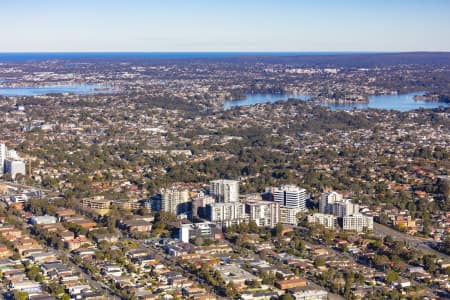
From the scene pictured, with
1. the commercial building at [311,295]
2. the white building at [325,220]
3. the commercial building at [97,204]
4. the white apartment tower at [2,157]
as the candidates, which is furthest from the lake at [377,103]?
the commercial building at [311,295]

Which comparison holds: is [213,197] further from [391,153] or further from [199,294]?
[391,153]

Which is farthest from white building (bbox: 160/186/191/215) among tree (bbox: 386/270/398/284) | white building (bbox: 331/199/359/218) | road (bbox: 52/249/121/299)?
tree (bbox: 386/270/398/284)

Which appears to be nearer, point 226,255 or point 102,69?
point 226,255

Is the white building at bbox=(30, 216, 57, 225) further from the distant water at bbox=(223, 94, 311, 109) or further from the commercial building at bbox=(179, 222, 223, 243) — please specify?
the distant water at bbox=(223, 94, 311, 109)

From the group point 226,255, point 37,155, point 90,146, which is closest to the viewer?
point 226,255

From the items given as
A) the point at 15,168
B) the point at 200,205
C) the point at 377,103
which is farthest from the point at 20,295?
the point at 377,103

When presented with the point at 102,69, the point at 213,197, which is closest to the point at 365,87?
the point at 102,69
